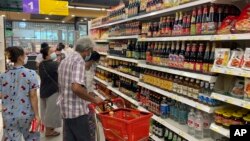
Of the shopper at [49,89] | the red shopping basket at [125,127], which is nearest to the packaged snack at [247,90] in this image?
the red shopping basket at [125,127]

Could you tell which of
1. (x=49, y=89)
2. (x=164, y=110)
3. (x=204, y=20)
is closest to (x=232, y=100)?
(x=204, y=20)

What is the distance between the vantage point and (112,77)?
250 inches

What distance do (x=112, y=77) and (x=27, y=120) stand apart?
328cm

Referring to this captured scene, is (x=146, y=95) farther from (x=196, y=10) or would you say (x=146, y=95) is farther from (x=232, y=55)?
(x=232, y=55)

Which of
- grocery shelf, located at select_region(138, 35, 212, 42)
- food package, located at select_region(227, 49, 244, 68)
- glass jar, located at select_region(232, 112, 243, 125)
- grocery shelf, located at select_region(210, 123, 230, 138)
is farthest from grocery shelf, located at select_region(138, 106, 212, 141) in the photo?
grocery shelf, located at select_region(138, 35, 212, 42)

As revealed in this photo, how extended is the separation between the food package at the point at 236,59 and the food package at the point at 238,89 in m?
0.23

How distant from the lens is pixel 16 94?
3.16 m

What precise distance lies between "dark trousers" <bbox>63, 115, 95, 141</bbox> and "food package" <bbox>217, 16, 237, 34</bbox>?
1.78 meters

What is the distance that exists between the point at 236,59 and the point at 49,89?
3761mm

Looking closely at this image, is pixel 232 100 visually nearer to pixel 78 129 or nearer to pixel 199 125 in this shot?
pixel 199 125

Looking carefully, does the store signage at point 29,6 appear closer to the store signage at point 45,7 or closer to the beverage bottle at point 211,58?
the store signage at point 45,7

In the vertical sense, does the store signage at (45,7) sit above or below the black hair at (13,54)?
above

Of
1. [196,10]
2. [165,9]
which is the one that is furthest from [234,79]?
[165,9]

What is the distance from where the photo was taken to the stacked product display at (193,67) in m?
2.39
